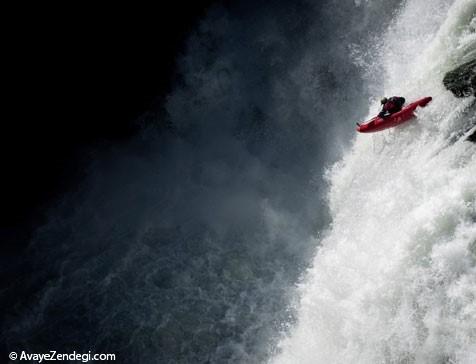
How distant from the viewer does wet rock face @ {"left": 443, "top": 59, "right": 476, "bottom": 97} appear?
898 cm

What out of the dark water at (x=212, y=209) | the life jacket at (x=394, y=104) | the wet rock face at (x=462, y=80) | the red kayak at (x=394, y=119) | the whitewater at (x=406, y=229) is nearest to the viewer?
the whitewater at (x=406, y=229)

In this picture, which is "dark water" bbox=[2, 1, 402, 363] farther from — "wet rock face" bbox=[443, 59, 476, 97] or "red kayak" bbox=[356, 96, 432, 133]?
"wet rock face" bbox=[443, 59, 476, 97]

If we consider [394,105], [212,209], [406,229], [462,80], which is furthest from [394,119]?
[212,209]

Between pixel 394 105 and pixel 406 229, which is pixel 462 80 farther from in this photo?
pixel 406 229

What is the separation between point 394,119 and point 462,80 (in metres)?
1.67

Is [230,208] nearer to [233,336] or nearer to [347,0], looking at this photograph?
[233,336]

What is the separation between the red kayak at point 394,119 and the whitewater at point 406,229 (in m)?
0.19

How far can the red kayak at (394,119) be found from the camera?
10008 millimetres

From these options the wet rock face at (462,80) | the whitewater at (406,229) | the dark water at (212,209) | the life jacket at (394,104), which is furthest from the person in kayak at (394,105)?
the dark water at (212,209)

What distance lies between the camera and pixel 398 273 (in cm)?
851

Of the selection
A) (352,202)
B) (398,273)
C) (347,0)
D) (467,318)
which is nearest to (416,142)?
(352,202)

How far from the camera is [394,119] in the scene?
10.4 meters

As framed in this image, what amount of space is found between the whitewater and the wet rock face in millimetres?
190

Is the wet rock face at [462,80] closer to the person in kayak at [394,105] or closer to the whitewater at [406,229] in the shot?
the whitewater at [406,229]
